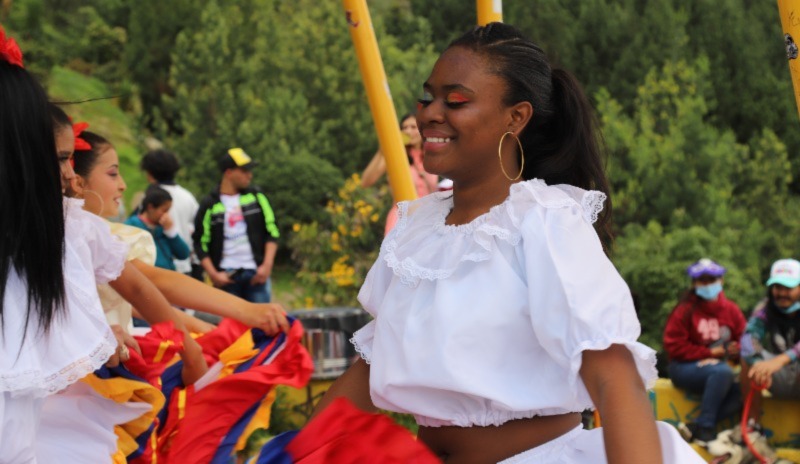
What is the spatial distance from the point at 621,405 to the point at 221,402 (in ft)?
6.99

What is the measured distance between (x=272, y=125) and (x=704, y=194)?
22.1 feet

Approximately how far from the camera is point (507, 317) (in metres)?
2.37

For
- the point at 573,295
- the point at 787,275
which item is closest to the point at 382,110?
the point at 573,295

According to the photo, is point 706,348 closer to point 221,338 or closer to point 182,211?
point 182,211

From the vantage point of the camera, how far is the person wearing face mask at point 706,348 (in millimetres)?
7656

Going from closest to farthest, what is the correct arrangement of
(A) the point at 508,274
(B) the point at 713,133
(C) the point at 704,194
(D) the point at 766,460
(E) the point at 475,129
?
(A) the point at 508,274 → (E) the point at 475,129 → (D) the point at 766,460 → (C) the point at 704,194 → (B) the point at 713,133

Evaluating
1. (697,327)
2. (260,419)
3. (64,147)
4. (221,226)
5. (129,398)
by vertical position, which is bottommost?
(697,327)

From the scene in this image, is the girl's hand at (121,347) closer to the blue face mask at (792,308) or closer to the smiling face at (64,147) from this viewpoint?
the smiling face at (64,147)

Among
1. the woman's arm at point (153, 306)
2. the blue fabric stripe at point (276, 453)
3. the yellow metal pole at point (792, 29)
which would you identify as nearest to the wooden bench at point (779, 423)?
the woman's arm at point (153, 306)

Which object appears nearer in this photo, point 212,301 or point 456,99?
point 456,99

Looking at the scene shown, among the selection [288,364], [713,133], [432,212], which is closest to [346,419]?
[432,212]

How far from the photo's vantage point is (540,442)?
2.45 meters

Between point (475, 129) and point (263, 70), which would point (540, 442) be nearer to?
point (475, 129)

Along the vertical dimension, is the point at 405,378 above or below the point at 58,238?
below
